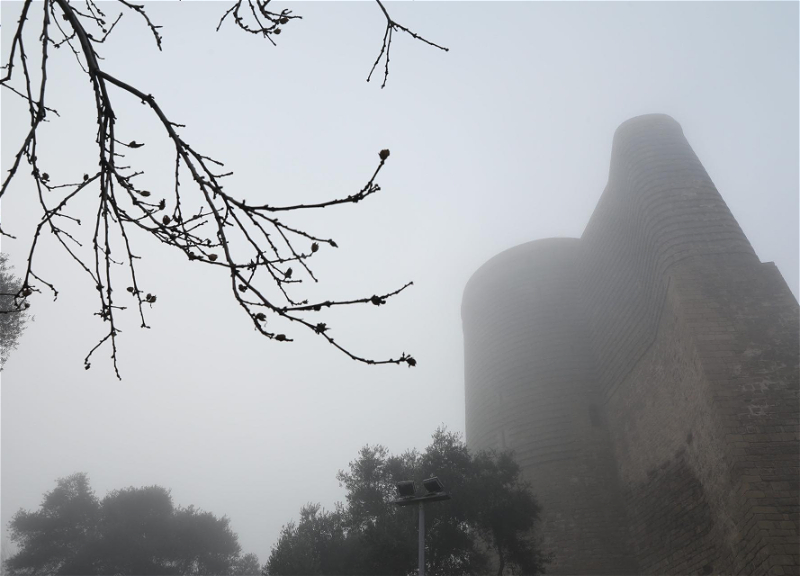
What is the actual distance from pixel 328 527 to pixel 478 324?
11.0 m

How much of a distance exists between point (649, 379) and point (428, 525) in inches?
295

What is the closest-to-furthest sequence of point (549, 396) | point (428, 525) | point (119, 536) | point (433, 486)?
point (433, 486) < point (428, 525) < point (549, 396) < point (119, 536)

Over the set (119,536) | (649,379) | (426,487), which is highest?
(649,379)

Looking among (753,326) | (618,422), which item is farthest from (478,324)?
(753,326)

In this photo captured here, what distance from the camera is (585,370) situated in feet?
62.5

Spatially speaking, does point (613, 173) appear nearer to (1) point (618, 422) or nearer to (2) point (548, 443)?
(1) point (618, 422)

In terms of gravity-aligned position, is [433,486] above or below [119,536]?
below

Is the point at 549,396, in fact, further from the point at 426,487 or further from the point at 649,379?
the point at 426,487

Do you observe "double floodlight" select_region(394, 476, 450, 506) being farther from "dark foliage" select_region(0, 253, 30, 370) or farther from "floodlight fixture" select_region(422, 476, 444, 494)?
"dark foliage" select_region(0, 253, 30, 370)

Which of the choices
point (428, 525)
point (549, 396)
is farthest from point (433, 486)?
point (549, 396)

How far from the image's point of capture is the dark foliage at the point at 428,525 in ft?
44.5

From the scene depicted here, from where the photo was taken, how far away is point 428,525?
1393 cm

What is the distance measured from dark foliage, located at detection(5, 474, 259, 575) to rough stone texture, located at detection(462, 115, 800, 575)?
16.7 m

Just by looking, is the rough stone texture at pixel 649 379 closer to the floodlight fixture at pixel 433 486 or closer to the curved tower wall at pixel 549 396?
the curved tower wall at pixel 549 396
